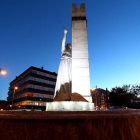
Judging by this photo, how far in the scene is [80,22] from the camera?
29.6 feet

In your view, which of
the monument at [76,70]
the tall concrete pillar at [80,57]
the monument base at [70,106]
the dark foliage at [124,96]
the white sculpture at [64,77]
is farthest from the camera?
the dark foliage at [124,96]

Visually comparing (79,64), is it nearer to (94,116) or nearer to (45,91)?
(94,116)

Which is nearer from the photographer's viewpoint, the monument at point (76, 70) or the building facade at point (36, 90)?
the monument at point (76, 70)

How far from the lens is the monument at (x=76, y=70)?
25.1 feet

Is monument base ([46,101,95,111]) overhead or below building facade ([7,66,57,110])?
below

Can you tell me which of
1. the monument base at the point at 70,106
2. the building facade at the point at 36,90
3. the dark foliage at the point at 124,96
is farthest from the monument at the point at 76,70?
the building facade at the point at 36,90

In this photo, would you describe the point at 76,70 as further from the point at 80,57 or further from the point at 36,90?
the point at 36,90

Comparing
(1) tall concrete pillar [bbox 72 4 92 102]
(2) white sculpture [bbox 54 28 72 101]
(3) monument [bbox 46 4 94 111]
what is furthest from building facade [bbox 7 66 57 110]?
(1) tall concrete pillar [bbox 72 4 92 102]

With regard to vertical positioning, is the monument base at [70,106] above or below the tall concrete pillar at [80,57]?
below

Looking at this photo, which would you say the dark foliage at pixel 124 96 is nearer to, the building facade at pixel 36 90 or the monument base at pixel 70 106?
the building facade at pixel 36 90

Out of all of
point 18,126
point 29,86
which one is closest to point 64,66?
point 18,126

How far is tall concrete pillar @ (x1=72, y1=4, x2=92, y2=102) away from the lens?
8.02 meters

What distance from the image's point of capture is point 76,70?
27.2ft

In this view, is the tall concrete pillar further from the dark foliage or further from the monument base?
the dark foliage
